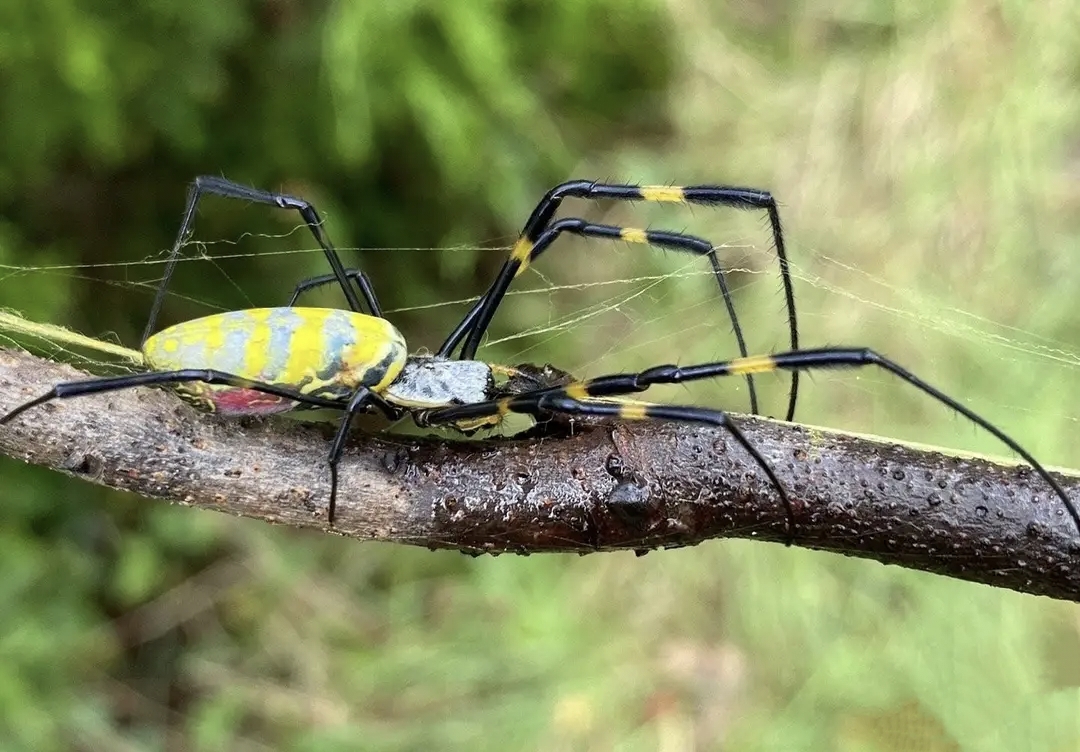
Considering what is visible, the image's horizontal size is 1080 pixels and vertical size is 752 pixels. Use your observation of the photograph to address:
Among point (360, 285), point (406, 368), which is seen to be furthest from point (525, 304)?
point (406, 368)

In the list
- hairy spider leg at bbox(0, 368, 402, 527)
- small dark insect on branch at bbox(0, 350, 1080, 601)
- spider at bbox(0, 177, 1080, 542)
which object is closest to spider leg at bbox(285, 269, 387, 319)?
spider at bbox(0, 177, 1080, 542)

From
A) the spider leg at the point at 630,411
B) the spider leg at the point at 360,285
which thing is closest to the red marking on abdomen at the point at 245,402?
the spider leg at the point at 630,411

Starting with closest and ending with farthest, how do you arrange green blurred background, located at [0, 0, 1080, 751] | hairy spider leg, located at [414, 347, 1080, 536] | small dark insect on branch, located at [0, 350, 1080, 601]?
small dark insect on branch, located at [0, 350, 1080, 601] → hairy spider leg, located at [414, 347, 1080, 536] → green blurred background, located at [0, 0, 1080, 751]

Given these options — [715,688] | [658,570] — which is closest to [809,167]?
[658,570]

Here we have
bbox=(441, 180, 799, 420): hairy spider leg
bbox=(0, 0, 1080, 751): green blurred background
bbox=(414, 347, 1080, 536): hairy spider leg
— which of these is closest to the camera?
bbox=(414, 347, 1080, 536): hairy spider leg

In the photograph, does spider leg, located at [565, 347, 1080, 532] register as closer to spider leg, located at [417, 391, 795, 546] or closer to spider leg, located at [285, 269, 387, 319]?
spider leg, located at [417, 391, 795, 546]

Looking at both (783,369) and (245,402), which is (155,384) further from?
(783,369)

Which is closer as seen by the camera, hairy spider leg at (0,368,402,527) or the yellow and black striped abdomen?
hairy spider leg at (0,368,402,527)
